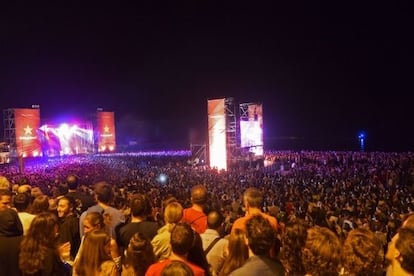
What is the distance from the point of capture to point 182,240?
282 centimetres

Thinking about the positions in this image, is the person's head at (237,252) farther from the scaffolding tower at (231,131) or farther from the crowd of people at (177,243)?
the scaffolding tower at (231,131)

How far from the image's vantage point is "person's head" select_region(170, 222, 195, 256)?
2818 millimetres

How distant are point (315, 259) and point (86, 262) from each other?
1608 millimetres

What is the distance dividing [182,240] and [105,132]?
33747mm

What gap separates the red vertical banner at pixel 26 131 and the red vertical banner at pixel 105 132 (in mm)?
8856

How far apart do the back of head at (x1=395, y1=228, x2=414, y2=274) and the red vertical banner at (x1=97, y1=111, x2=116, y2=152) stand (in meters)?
34.2

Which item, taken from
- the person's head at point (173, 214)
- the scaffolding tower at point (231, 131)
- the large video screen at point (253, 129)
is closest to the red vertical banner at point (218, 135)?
the scaffolding tower at point (231, 131)

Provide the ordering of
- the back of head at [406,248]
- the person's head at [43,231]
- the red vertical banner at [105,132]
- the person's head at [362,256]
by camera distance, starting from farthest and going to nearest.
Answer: the red vertical banner at [105,132], the person's head at [43,231], the person's head at [362,256], the back of head at [406,248]

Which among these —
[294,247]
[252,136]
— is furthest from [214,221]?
[252,136]

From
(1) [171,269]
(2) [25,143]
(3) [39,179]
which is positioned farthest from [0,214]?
(2) [25,143]

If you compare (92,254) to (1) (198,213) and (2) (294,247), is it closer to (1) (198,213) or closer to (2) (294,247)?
(2) (294,247)

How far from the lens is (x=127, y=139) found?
53.9 metres

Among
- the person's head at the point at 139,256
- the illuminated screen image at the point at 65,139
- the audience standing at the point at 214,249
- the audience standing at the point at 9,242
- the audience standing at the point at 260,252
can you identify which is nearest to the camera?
the audience standing at the point at 260,252

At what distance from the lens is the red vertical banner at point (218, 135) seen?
21.8 m
